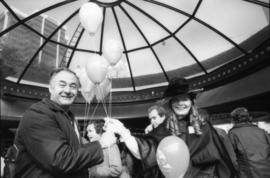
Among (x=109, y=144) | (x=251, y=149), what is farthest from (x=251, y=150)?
(x=109, y=144)

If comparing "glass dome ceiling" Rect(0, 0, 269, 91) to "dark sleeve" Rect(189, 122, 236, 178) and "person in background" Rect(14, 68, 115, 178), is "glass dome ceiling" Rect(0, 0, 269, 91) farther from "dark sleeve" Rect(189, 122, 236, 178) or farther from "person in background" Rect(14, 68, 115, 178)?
"person in background" Rect(14, 68, 115, 178)

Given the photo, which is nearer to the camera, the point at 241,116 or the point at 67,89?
the point at 67,89

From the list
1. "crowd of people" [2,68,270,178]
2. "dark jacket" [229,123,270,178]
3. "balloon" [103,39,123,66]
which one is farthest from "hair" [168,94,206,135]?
"balloon" [103,39,123,66]

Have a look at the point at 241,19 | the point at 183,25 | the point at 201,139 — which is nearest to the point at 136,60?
the point at 183,25

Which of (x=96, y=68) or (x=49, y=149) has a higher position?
(x=96, y=68)

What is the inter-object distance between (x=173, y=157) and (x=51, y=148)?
3.19 feet

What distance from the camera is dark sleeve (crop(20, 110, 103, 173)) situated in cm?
148

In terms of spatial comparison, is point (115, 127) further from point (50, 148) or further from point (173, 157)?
point (50, 148)

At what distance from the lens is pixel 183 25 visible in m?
6.04

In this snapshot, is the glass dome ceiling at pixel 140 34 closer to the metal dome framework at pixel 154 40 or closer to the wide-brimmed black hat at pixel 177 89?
the metal dome framework at pixel 154 40

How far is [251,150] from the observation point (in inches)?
132

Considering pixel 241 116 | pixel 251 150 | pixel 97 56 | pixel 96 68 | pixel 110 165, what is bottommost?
pixel 251 150

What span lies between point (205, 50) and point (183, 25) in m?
0.95

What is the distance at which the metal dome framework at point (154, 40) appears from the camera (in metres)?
5.57
